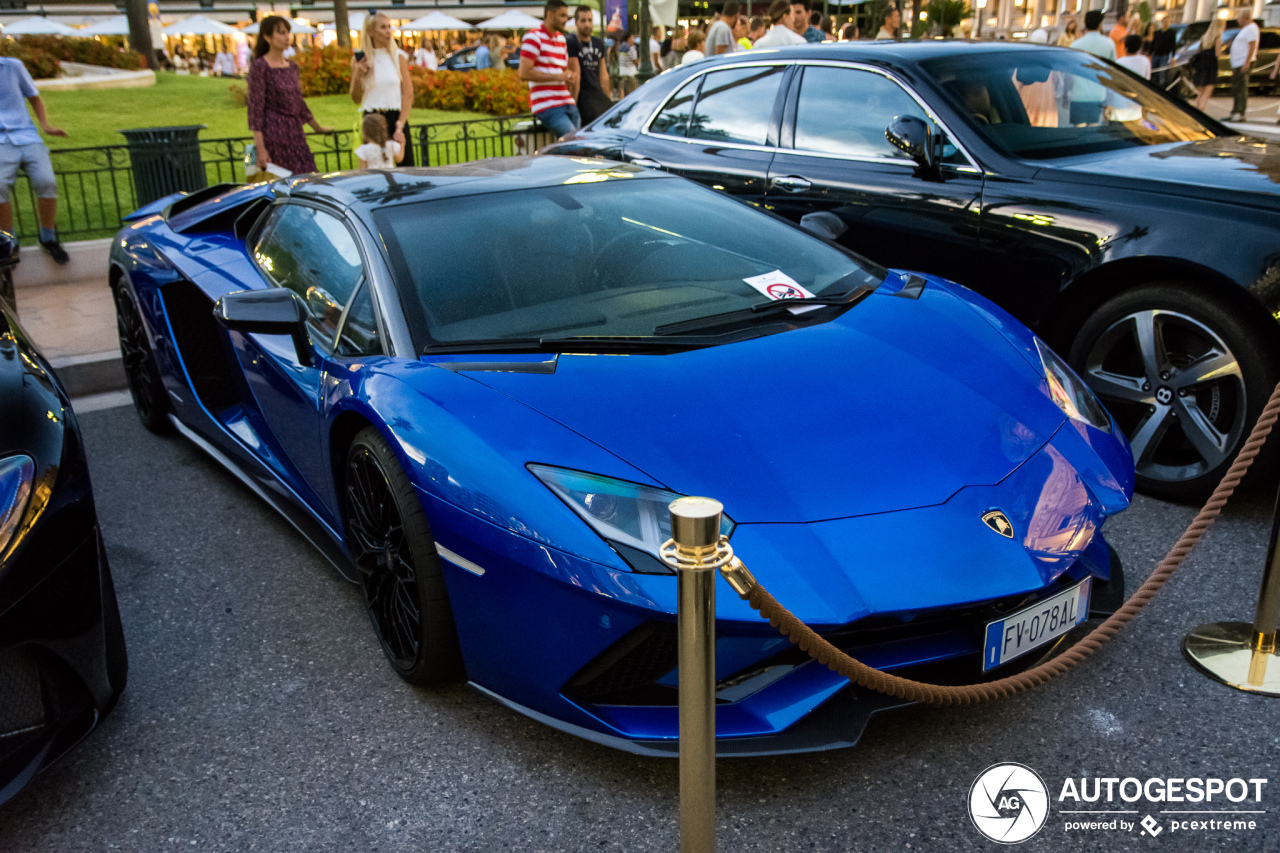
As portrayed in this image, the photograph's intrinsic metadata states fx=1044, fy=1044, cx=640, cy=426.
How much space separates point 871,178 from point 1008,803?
2.98 m

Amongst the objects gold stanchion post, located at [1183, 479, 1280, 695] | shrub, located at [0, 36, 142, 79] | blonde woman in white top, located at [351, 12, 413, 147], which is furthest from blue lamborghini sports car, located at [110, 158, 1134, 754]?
shrub, located at [0, 36, 142, 79]

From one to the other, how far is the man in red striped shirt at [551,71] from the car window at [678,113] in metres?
3.73

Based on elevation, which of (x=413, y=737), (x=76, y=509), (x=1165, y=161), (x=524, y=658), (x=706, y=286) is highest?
(x=1165, y=161)

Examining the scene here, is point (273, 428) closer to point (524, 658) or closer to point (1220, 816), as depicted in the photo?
point (524, 658)

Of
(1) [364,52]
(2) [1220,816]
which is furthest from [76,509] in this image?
(1) [364,52]

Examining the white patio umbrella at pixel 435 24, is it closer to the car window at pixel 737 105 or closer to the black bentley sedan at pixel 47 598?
the car window at pixel 737 105

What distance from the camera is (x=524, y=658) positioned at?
7.48ft

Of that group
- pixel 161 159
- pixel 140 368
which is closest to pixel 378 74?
pixel 161 159

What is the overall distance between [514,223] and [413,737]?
1.54m

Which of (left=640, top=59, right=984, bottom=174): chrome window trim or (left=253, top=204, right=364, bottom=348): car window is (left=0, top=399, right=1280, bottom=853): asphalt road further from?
(left=640, top=59, right=984, bottom=174): chrome window trim

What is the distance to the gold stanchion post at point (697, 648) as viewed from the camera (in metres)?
1.55

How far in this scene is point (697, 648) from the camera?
161 centimetres

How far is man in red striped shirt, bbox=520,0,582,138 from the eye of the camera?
29.6 ft

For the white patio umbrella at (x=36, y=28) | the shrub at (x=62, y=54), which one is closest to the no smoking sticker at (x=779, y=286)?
the shrub at (x=62, y=54)
